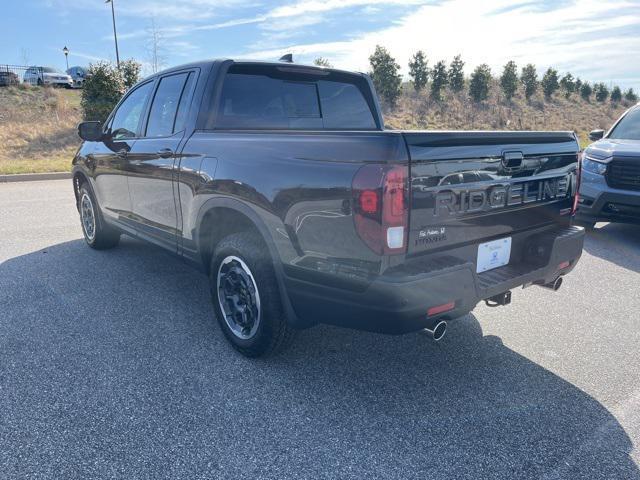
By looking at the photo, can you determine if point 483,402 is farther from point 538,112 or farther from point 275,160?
point 538,112

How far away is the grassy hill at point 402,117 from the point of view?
1611cm

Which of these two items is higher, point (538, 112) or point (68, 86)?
point (68, 86)

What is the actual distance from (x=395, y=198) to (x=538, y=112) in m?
31.7

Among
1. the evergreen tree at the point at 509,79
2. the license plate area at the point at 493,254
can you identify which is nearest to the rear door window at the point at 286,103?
the license plate area at the point at 493,254

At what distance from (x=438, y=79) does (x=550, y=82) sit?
9.37 metres

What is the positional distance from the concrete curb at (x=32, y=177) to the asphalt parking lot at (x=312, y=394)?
8.92m

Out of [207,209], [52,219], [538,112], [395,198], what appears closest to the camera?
[395,198]

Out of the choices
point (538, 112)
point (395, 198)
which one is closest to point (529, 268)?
point (395, 198)

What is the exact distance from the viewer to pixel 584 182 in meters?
6.12

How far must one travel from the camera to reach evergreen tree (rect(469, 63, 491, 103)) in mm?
29031

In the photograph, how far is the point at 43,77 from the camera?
29859 mm

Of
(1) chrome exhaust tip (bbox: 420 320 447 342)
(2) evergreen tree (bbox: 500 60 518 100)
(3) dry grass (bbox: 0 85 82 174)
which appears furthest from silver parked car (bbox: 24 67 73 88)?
(1) chrome exhaust tip (bbox: 420 320 447 342)

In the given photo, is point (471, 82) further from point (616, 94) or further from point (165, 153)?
point (165, 153)

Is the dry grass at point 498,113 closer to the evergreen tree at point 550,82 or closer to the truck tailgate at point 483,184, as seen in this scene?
the evergreen tree at point 550,82
